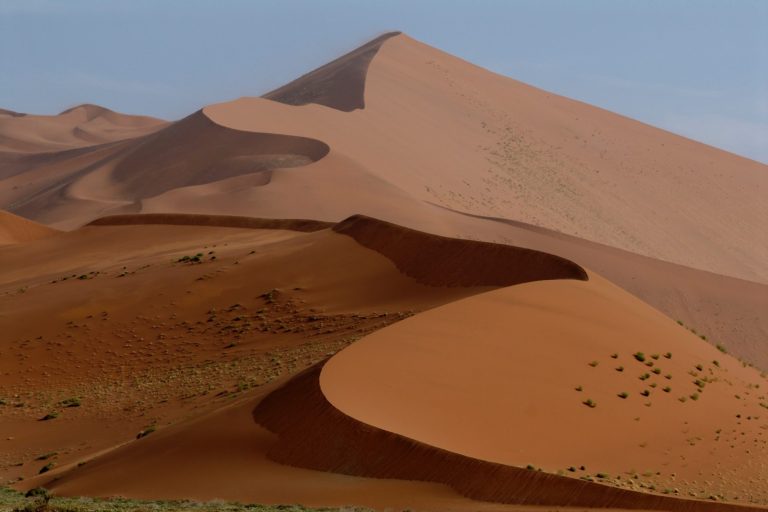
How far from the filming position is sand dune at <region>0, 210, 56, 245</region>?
5253 cm

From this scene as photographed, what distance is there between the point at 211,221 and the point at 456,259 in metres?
19.3

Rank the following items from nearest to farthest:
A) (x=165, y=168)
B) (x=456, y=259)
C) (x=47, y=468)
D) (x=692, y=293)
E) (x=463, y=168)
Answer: (x=47, y=468)
(x=456, y=259)
(x=692, y=293)
(x=463, y=168)
(x=165, y=168)

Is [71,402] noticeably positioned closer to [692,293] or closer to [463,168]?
[692,293]

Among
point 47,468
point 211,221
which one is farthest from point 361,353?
point 211,221

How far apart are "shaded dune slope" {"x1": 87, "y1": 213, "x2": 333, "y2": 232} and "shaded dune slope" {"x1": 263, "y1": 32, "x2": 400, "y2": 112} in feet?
91.1

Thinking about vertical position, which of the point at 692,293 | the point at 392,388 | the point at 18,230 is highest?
the point at 392,388

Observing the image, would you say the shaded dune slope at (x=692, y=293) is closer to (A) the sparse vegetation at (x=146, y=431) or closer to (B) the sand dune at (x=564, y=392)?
(B) the sand dune at (x=564, y=392)

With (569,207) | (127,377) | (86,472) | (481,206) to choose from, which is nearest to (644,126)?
(569,207)

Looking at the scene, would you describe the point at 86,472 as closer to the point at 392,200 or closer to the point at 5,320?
the point at 5,320

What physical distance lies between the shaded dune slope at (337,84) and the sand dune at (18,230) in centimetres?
2617

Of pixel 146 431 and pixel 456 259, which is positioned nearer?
pixel 146 431

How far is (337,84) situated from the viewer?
276 feet

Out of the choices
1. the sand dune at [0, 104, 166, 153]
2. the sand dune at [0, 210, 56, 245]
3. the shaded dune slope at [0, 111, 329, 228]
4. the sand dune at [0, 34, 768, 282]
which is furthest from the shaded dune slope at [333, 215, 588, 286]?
the sand dune at [0, 104, 166, 153]

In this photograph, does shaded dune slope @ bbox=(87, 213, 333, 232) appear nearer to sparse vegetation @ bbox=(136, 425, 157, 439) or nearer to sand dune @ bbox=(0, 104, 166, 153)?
sparse vegetation @ bbox=(136, 425, 157, 439)
